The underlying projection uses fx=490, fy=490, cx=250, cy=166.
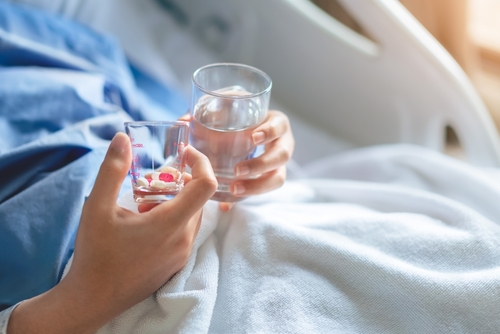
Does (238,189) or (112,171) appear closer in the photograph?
(112,171)

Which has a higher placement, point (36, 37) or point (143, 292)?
point (36, 37)

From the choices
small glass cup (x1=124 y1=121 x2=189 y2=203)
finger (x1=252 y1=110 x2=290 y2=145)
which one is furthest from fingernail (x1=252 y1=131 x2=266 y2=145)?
small glass cup (x1=124 y1=121 x2=189 y2=203)

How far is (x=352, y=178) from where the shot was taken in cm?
112

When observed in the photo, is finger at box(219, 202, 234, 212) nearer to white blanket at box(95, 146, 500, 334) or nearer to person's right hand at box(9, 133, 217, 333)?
white blanket at box(95, 146, 500, 334)

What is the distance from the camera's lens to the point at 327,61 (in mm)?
1321

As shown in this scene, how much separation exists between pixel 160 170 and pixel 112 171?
0.09 meters

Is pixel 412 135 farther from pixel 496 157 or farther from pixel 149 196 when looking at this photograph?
pixel 149 196

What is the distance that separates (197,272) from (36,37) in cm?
71

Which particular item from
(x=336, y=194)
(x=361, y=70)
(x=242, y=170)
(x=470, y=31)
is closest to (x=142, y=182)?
(x=242, y=170)

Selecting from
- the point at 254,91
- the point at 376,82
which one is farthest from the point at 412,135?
the point at 254,91

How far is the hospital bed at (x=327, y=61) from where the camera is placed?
111 cm

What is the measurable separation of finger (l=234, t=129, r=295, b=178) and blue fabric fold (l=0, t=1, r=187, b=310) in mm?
197

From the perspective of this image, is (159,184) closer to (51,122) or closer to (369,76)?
(51,122)

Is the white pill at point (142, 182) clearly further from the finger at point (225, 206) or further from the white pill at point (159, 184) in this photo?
the finger at point (225, 206)
